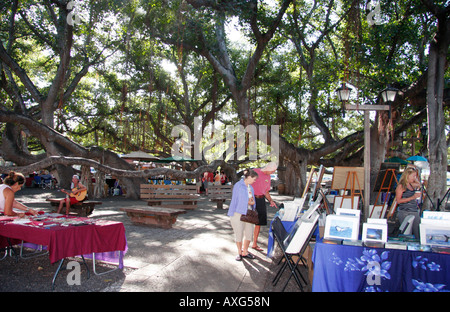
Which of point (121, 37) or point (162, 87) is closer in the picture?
point (121, 37)

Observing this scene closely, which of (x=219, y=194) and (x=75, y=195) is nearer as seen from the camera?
(x=75, y=195)

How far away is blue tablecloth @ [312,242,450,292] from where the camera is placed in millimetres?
3404

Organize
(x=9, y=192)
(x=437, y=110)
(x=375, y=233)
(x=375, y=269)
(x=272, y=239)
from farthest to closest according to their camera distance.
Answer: (x=437, y=110), (x=272, y=239), (x=9, y=192), (x=375, y=233), (x=375, y=269)

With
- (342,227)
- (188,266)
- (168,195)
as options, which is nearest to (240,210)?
(188,266)

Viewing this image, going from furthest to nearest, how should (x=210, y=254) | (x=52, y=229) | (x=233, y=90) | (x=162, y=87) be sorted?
(x=162, y=87) → (x=233, y=90) → (x=210, y=254) → (x=52, y=229)

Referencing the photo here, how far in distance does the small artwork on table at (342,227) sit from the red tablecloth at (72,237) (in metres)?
2.99

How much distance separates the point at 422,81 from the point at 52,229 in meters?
13.1

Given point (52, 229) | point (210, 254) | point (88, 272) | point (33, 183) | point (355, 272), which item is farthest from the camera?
point (33, 183)

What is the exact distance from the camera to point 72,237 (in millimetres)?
4461

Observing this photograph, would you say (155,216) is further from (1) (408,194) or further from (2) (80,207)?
(1) (408,194)

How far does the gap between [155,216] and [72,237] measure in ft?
14.5

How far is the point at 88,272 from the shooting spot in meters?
4.73

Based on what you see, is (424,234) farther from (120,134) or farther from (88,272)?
(120,134)

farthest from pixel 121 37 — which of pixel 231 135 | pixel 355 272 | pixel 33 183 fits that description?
pixel 355 272
